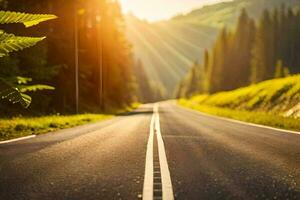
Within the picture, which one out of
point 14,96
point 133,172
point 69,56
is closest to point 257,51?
point 69,56

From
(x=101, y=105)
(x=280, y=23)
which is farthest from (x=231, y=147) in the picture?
(x=280, y=23)

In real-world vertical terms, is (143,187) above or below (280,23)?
below

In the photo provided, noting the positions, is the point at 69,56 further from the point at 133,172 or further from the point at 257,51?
the point at 257,51

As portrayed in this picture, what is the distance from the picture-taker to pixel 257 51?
90188 millimetres

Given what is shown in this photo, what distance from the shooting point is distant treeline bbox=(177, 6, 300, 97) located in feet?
296

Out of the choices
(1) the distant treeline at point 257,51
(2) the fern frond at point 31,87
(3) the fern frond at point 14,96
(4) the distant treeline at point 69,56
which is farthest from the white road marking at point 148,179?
(1) the distant treeline at point 257,51

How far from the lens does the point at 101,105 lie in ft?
153

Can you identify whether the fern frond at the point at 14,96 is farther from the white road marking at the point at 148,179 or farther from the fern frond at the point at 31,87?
the fern frond at the point at 31,87

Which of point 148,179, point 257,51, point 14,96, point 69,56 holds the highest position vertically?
point 257,51

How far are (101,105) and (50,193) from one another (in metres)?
41.5

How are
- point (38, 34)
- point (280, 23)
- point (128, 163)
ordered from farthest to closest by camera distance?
point (280, 23)
point (38, 34)
point (128, 163)

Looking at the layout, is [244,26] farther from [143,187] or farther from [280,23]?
[143,187]

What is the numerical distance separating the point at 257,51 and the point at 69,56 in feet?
204

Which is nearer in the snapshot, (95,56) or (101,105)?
(101,105)
